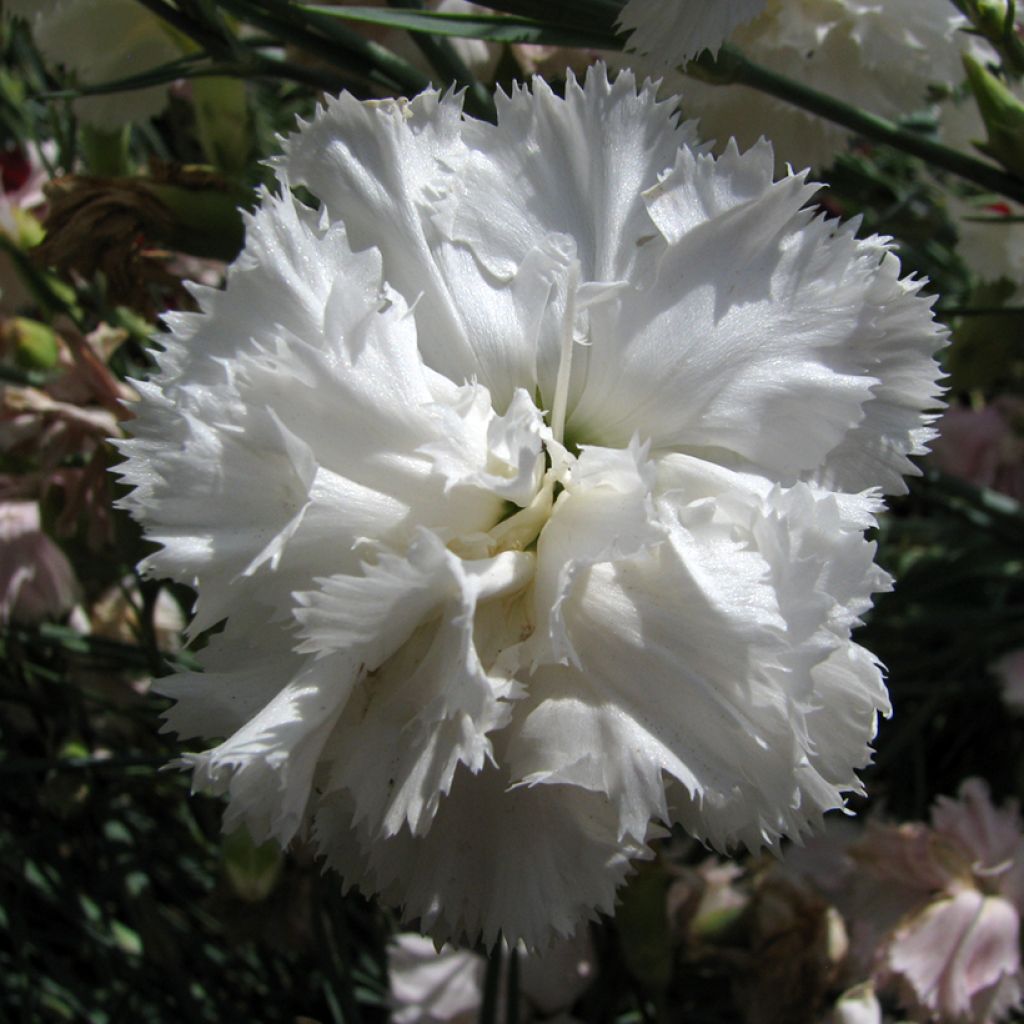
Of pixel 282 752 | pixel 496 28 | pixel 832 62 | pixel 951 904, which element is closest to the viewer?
pixel 282 752

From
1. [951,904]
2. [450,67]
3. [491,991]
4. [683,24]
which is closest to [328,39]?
[450,67]

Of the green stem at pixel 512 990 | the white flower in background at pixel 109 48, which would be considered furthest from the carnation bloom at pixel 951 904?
the white flower in background at pixel 109 48

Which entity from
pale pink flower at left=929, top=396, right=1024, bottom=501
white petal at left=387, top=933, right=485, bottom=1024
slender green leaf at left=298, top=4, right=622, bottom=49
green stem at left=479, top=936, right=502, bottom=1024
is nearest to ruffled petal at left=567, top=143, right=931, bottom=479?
slender green leaf at left=298, top=4, right=622, bottom=49

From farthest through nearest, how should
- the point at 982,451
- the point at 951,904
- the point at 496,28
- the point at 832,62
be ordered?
the point at 982,451, the point at 951,904, the point at 832,62, the point at 496,28

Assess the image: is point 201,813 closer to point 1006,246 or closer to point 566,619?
point 566,619

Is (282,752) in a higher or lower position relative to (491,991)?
higher

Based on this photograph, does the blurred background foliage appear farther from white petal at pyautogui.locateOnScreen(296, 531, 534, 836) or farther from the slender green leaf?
white petal at pyautogui.locateOnScreen(296, 531, 534, 836)

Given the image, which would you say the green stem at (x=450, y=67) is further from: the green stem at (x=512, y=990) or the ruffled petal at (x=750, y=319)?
the green stem at (x=512, y=990)

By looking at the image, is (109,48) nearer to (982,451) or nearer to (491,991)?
(491,991)
